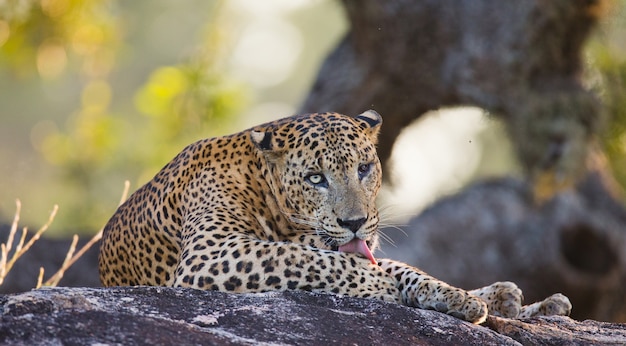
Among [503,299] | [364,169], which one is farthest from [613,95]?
[364,169]

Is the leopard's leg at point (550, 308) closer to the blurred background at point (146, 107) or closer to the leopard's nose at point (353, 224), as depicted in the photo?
the blurred background at point (146, 107)

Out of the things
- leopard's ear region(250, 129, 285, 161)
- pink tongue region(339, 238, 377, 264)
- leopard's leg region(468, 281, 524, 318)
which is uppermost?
leopard's ear region(250, 129, 285, 161)

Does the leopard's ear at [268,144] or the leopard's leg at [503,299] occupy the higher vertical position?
the leopard's ear at [268,144]

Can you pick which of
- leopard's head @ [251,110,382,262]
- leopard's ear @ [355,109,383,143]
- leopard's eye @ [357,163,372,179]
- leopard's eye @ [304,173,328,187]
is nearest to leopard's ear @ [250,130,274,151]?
leopard's head @ [251,110,382,262]

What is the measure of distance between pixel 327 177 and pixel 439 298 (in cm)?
139

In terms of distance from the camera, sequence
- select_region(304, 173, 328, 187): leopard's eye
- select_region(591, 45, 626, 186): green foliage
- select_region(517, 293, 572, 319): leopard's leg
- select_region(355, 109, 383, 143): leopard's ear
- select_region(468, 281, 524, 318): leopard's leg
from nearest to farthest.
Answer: select_region(304, 173, 328, 187): leopard's eye
select_region(468, 281, 524, 318): leopard's leg
select_region(517, 293, 572, 319): leopard's leg
select_region(355, 109, 383, 143): leopard's ear
select_region(591, 45, 626, 186): green foliage

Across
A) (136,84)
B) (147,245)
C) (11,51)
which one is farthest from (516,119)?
(136,84)

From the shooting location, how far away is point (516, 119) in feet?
56.2

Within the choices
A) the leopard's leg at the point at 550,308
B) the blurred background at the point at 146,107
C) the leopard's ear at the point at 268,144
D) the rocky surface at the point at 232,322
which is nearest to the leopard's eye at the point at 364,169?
the blurred background at the point at 146,107

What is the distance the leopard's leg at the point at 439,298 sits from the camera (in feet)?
24.7

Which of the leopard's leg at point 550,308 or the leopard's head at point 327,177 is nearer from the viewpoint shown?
the leopard's head at point 327,177

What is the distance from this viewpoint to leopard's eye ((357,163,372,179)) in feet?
28.4

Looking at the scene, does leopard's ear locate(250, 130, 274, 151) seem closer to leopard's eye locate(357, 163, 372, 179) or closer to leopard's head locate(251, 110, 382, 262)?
leopard's head locate(251, 110, 382, 262)

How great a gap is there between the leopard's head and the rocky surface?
0.95 metres
